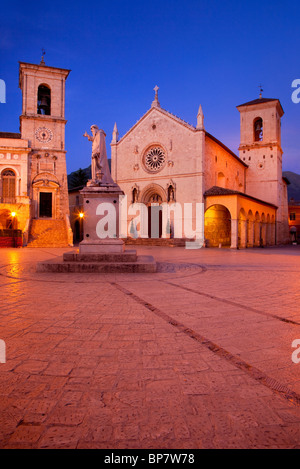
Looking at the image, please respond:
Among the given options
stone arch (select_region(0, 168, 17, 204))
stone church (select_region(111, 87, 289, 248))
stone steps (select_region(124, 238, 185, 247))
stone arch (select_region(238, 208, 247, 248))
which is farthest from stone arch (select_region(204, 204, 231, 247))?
stone arch (select_region(0, 168, 17, 204))

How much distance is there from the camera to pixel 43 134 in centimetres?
2750

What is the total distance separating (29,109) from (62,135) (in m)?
3.64

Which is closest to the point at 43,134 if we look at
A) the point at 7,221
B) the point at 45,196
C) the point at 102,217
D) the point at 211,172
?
the point at 45,196

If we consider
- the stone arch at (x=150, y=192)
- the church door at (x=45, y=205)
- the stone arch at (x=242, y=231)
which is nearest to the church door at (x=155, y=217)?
the stone arch at (x=150, y=192)

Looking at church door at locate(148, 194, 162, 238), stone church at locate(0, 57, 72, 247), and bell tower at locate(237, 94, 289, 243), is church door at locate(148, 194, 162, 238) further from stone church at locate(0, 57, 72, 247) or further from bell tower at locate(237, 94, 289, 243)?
bell tower at locate(237, 94, 289, 243)

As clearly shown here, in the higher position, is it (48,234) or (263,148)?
(263,148)

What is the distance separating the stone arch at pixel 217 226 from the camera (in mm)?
29016

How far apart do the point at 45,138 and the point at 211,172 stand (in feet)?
53.6

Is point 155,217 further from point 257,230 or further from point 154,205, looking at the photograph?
point 257,230

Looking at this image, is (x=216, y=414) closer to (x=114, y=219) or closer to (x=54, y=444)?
(x=54, y=444)

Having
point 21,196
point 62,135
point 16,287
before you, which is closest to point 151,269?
point 16,287

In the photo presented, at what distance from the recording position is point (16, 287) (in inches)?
248

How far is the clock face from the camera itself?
27328 mm

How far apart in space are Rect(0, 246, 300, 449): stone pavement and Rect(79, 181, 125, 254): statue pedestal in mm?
4803
